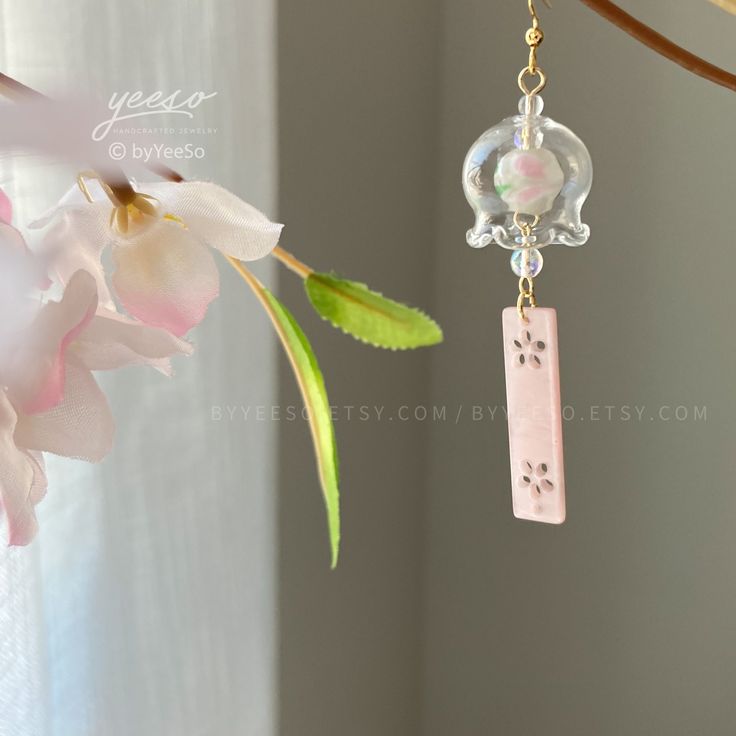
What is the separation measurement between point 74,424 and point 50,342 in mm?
29

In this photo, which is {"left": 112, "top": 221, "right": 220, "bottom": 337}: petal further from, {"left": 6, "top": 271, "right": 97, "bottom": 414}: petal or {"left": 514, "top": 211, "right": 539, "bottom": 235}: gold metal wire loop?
{"left": 514, "top": 211, "right": 539, "bottom": 235}: gold metal wire loop

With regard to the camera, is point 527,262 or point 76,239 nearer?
point 76,239

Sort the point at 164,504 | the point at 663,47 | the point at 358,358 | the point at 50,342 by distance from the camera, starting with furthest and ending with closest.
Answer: the point at 358,358, the point at 164,504, the point at 663,47, the point at 50,342

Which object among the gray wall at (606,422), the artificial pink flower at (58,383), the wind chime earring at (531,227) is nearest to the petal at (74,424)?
the artificial pink flower at (58,383)

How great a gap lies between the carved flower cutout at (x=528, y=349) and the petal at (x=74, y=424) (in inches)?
9.2

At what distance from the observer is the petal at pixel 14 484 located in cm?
23

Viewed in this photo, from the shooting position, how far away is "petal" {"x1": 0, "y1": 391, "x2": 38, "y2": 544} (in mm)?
227

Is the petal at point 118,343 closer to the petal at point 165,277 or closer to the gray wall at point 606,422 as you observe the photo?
the petal at point 165,277

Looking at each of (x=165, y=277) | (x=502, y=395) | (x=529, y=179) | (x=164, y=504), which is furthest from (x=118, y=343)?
(x=502, y=395)

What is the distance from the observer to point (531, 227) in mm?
408

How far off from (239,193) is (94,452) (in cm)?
49

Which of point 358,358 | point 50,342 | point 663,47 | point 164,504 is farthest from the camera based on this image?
point 358,358

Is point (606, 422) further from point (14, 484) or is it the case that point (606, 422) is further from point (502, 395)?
point (14, 484)

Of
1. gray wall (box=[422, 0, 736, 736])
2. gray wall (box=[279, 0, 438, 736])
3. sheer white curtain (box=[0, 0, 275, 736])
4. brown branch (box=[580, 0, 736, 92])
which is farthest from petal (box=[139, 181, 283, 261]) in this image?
gray wall (box=[422, 0, 736, 736])
